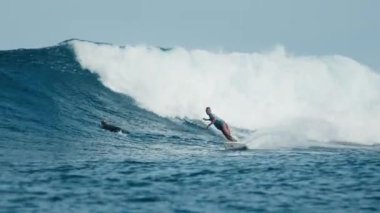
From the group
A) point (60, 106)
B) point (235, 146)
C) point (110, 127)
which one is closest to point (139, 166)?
point (235, 146)

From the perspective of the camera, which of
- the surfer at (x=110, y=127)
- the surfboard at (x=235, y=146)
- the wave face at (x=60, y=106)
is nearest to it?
the surfboard at (x=235, y=146)

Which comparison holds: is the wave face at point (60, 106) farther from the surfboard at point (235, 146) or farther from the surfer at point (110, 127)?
the surfboard at point (235, 146)

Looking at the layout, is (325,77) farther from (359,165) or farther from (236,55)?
(359,165)

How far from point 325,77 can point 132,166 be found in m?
29.5

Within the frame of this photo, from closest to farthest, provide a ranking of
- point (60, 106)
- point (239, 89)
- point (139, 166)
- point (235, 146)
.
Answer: point (139, 166), point (235, 146), point (60, 106), point (239, 89)

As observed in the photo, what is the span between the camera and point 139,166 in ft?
47.0

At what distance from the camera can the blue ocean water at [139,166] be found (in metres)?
10.4

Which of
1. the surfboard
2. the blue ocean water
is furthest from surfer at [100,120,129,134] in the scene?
the surfboard

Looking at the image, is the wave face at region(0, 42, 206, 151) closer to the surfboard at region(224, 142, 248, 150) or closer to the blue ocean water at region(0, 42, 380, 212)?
the blue ocean water at region(0, 42, 380, 212)

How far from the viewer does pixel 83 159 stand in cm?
1504

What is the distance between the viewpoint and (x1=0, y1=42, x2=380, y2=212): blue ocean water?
1037cm

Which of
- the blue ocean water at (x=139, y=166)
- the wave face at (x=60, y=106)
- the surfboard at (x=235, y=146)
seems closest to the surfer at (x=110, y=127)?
the wave face at (x=60, y=106)

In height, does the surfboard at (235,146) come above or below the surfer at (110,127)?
below

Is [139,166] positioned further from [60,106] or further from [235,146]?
[60,106]
